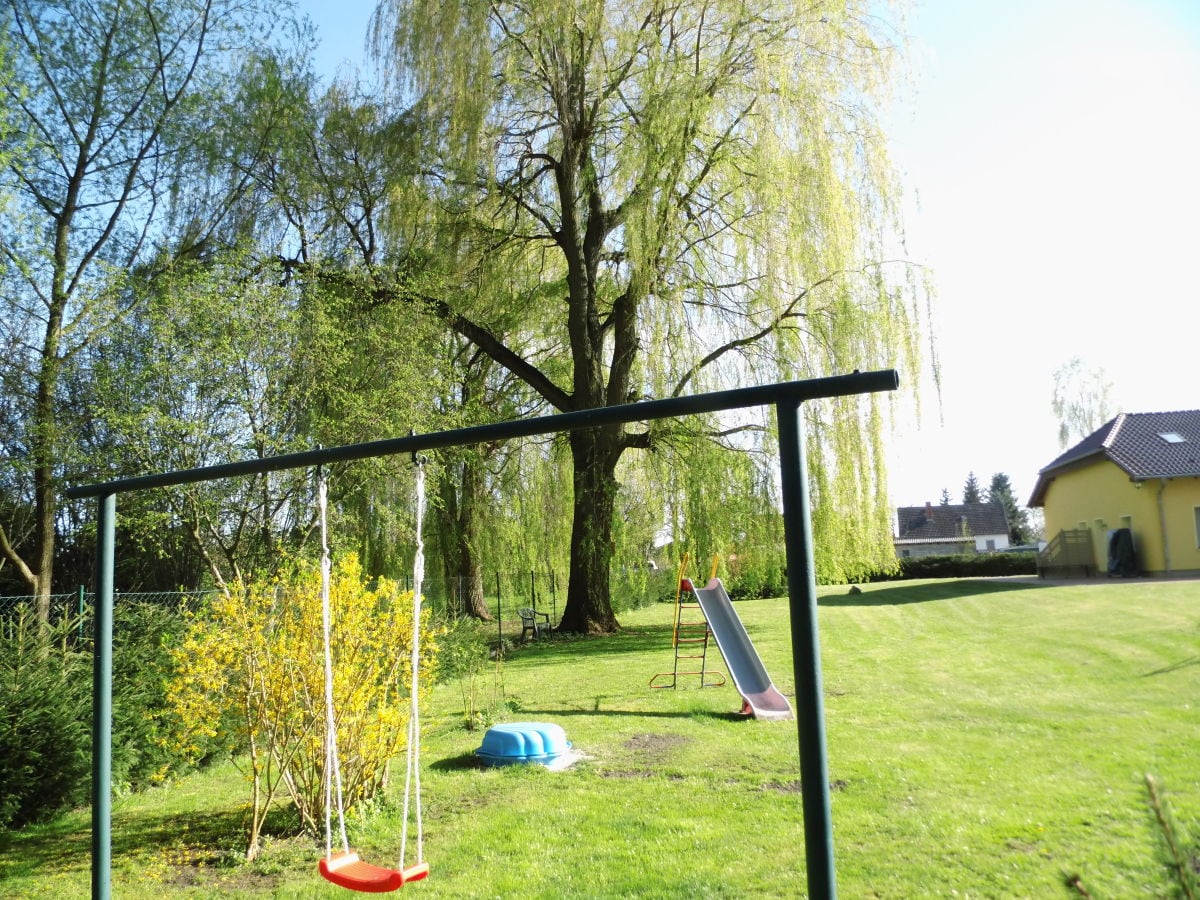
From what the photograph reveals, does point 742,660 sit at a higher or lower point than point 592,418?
lower

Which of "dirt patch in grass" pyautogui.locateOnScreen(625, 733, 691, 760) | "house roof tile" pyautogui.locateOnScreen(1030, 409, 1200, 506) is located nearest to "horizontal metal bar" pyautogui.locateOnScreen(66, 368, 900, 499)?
"dirt patch in grass" pyautogui.locateOnScreen(625, 733, 691, 760)

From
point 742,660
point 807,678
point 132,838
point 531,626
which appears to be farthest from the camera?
point 531,626

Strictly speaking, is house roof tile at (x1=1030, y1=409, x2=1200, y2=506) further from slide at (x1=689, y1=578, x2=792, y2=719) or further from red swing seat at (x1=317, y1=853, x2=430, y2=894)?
red swing seat at (x1=317, y1=853, x2=430, y2=894)

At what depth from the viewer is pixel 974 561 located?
33.2 m

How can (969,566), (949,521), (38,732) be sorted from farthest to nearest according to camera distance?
1. (949,521)
2. (969,566)
3. (38,732)

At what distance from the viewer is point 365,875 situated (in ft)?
10.2

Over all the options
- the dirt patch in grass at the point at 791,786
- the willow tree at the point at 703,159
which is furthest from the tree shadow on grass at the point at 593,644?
the dirt patch in grass at the point at 791,786

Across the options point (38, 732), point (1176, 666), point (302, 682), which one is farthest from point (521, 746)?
point (1176, 666)

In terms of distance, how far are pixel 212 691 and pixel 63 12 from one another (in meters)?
9.56

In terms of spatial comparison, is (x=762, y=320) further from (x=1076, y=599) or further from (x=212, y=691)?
(x=212, y=691)

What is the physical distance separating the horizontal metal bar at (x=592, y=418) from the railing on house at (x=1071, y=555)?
25.8 m

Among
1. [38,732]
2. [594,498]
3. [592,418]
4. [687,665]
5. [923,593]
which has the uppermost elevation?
[594,498]

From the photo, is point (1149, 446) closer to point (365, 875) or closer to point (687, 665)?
point (687, 665)

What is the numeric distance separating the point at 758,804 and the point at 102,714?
3474mm
